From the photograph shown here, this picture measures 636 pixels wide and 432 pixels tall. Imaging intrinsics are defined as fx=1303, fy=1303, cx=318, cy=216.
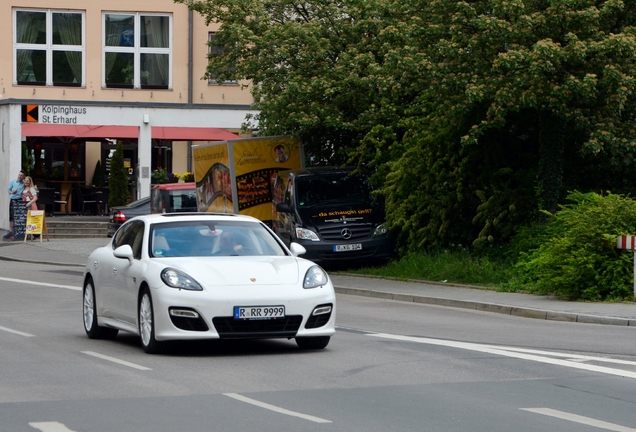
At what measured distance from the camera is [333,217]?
2717cm

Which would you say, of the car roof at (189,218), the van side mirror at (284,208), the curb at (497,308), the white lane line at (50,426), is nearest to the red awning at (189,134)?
the van side mirror at (284,208)

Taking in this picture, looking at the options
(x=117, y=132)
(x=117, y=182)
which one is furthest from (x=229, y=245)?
(x=117, y=182)

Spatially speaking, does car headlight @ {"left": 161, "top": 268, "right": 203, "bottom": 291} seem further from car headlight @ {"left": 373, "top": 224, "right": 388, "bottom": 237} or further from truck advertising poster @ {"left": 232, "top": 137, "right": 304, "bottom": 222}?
truck advertising poster @ {"left": 232, "top": 137, "right": 304, "bottom": 222}

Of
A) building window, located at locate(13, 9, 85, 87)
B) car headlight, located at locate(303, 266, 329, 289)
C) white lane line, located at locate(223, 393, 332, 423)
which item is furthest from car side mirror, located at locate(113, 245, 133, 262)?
building window, located at locate(13, 9, 85, 87)

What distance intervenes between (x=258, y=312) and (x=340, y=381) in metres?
1.79

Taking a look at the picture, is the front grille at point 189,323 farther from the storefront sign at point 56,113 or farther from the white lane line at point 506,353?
the storefront sign at point 56,113

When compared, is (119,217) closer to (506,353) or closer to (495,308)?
(495,308)

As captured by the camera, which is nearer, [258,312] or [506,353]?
[258,312]

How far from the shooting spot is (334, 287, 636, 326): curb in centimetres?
1742

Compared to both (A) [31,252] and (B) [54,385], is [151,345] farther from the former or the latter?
(A) [31,252]

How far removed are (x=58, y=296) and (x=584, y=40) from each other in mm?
9812

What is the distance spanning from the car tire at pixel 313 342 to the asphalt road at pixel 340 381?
0.45 ft

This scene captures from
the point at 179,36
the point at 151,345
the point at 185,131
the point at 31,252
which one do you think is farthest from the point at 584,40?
the point at 179,36

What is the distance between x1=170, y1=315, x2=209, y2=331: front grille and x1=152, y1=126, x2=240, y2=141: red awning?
30.4m
